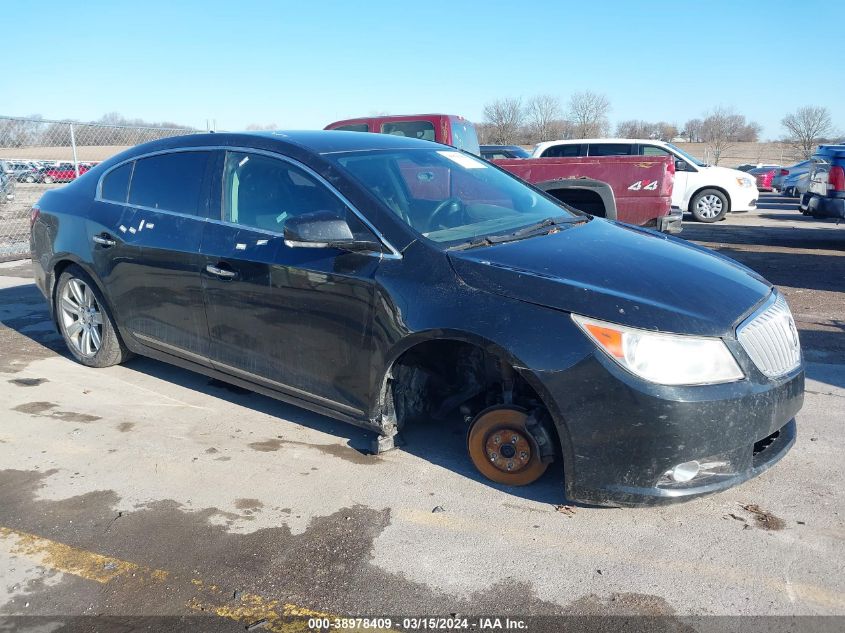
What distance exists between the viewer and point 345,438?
4309mm

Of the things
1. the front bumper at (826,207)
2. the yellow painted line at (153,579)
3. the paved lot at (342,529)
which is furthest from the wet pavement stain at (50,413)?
the front bumper at (826,207)

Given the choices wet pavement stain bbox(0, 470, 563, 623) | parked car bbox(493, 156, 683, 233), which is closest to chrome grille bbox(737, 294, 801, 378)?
wet pavement stain bbox(0, 470, 563, 623)

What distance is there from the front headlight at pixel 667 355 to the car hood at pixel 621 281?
4cm

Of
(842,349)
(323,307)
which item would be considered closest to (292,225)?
(323,307)

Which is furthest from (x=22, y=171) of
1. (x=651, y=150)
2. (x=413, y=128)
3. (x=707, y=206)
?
(x=707, y=206)

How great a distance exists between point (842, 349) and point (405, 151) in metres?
3.98

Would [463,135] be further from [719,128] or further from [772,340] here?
[719,128]

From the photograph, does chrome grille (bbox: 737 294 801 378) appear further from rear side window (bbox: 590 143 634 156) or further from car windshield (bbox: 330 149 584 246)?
rear side window (bbox: 590 143 634 156)

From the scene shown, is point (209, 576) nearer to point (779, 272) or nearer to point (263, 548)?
point (263, 548)

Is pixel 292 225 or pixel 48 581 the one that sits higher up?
pixel 292 225

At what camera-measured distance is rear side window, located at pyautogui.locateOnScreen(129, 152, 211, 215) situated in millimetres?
4520

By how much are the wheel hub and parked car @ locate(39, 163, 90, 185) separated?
39.0ft

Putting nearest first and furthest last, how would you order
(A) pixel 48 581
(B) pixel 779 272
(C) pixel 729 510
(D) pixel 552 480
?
(A) pixel 48 581
(C) pixel 729 510
(D) pixel 552 480
(B) pixel 779 272

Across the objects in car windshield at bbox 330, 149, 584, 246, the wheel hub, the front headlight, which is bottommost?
the wheel hub
